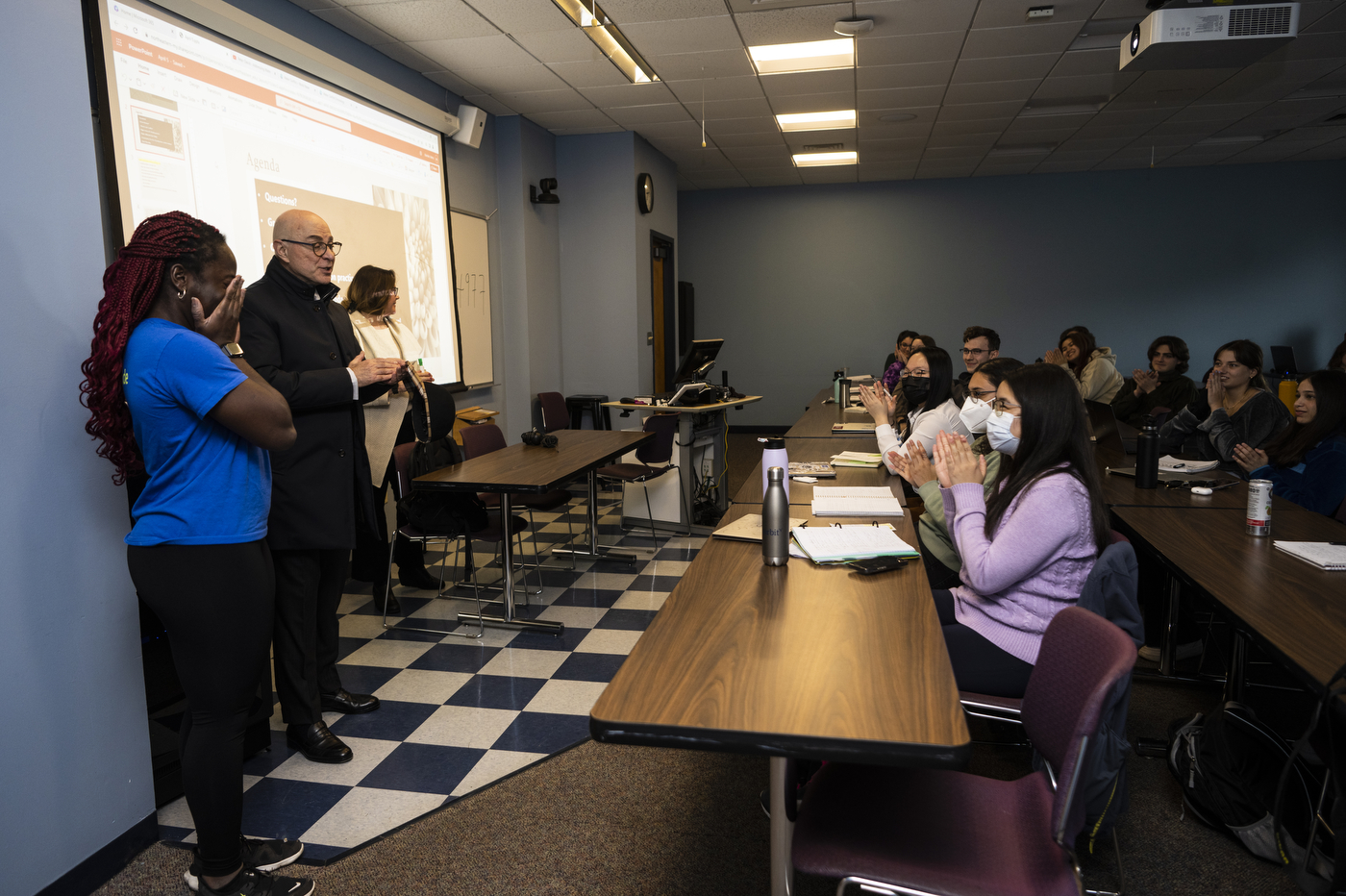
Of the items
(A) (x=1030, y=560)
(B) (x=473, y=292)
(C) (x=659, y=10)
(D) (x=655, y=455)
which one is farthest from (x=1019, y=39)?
(A) (x=1030, y=560)

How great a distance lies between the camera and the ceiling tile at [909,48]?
480 centimetres

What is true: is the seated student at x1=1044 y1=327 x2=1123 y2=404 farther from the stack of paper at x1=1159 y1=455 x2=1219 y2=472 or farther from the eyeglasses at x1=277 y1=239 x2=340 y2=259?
the eyeglasses at x1=277 y1=239 x2=340 y2=259

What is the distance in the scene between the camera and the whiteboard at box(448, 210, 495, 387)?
231 inches

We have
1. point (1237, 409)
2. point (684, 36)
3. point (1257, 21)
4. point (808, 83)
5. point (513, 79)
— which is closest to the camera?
point (1257, 21)

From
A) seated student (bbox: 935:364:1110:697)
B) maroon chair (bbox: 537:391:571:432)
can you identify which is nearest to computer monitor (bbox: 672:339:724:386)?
maroon chair (bbox: 537:391:571:432)

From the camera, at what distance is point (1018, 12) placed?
4.42 metres

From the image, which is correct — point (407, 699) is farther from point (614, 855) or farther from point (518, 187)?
point (518, 187)

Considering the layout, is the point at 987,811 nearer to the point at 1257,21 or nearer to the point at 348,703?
the point at 348,703

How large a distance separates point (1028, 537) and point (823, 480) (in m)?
1.23

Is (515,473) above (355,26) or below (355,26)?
below

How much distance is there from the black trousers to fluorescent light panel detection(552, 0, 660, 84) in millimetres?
3137

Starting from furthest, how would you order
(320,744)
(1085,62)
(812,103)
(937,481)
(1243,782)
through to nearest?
1. (812,103)
2. (1085,62)
3. (937,481)
4. (320,744)
5. (1243,782)

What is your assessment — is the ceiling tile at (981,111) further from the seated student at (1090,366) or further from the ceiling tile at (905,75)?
the seated student at (1090,366)

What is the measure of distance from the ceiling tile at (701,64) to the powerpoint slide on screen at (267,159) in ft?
5.24
